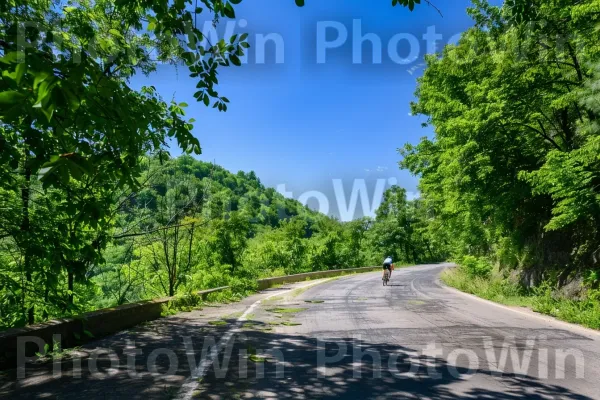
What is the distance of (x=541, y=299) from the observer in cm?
1184

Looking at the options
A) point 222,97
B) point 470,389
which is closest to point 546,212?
point 470,389

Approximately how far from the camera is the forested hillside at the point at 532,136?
10836mm

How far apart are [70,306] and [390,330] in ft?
19.7

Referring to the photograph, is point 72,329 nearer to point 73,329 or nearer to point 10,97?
point 73,329

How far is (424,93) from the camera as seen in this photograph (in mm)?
21750

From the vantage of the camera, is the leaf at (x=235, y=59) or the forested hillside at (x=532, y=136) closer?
the leaf at (x=235, y=59)

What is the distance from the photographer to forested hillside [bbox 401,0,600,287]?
10.8 meters

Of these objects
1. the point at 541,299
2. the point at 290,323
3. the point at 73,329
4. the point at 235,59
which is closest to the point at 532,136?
the point at 541,299

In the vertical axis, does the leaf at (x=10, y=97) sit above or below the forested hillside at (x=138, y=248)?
above

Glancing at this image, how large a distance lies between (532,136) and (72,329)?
15.6 meters

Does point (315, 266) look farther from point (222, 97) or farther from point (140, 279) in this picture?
point (222, 97)

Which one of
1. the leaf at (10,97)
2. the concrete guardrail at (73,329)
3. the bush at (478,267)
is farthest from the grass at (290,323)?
the bush at (478,267)

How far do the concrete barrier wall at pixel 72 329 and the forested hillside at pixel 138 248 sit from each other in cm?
38

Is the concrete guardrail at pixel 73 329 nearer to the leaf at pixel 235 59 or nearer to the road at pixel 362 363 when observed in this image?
the road at pixel 362 363
